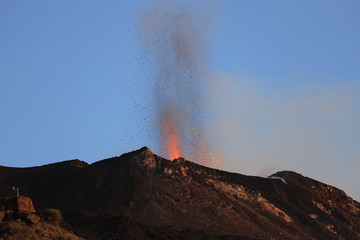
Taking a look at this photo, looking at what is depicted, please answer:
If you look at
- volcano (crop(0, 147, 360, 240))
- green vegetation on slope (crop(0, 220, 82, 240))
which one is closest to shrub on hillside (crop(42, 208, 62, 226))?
green vegetation on slope (crop(0, 220, 82, 240))

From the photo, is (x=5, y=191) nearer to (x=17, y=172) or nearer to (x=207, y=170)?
(x=17, y=172)

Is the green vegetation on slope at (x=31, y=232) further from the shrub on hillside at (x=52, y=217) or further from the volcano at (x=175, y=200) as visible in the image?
the volcano at (x=175, y=200)

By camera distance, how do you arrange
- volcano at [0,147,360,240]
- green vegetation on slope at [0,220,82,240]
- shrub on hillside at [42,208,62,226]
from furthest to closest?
volcano at [0,147,360,240]
shrub on hillside at [42,208,62,226]
green vegetation on slope at [0,220,82,240]

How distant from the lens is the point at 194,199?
93.9 m

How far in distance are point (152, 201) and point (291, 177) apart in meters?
38.8

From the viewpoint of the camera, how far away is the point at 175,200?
91938mm

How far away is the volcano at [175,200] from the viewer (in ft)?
279

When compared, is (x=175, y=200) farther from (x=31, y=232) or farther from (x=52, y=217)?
(x=31, y=232)

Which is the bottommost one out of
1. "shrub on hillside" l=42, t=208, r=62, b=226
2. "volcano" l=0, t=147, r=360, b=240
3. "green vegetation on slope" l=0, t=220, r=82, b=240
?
"green vegetation on slope" l=0, t=220, r=82, b=240

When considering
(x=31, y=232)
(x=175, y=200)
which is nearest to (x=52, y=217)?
(x=31, y=232)

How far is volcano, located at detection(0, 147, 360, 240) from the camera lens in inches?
3354

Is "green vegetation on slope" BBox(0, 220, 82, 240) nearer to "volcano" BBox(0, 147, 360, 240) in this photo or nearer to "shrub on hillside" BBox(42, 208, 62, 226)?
"shrub on hillside" BBox(42, 208, 62, 226)

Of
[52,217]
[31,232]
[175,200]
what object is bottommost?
[31,232]

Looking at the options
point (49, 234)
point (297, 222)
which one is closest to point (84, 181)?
point (297, 222)
